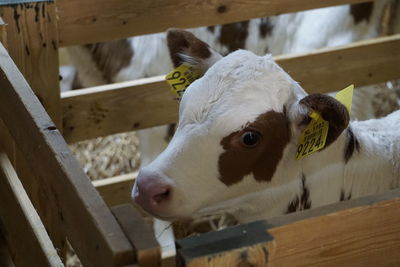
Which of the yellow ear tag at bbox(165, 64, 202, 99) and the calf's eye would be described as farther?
the yellow ear tag at bbox(165, 64, 202, 99)

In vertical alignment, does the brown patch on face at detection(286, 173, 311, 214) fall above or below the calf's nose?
below

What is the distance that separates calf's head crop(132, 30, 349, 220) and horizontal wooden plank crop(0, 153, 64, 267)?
10.2 inches

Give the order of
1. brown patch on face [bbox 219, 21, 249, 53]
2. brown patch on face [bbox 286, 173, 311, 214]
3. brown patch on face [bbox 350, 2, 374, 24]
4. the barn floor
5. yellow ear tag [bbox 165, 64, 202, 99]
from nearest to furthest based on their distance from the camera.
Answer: brown patch on face [bbox 286, 173, 311, 214] < yellow ear tag [bbox 165, 64, 202, 99] < brown patch on face [bbox 219, 21, 249, 53] < brown patch on face [bbox 350, 2, 374, 24] < the barn floor

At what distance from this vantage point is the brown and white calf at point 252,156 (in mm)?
1704

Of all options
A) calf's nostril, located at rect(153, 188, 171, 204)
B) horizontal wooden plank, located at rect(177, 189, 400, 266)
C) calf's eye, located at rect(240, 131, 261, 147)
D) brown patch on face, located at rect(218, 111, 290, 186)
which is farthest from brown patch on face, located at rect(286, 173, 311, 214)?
horizontal wooden plank, located at rect(177, 189, 400, 266)

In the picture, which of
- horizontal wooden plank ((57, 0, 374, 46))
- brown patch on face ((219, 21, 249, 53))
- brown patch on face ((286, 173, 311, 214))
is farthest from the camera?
brown patch on face ((219, 21, 249, 53))

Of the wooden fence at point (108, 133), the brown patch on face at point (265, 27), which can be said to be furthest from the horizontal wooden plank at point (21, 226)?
the brown patch on face at point (265, 27)

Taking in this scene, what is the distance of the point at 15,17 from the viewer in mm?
2178

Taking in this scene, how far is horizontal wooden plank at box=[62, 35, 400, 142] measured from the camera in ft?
8.24

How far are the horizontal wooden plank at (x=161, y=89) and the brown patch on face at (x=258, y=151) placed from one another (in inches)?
33.5

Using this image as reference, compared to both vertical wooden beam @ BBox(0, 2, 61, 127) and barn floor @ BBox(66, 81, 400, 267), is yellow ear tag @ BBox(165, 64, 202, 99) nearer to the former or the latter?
vertical wooden beam @ BBox(0, 2, 61, 127)

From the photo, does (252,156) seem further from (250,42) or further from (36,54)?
(250,42)

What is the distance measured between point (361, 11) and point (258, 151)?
1.89 meters

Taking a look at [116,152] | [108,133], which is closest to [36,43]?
[108,133]
